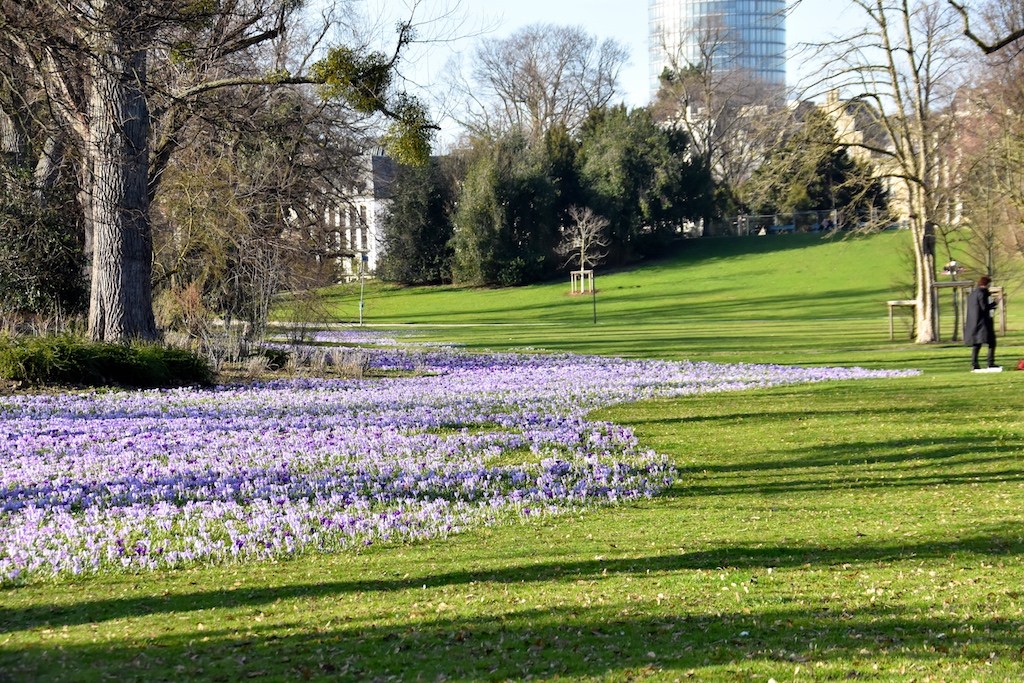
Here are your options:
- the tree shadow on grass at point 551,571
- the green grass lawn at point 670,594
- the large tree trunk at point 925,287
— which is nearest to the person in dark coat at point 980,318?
the green grass lawn at point 670,594

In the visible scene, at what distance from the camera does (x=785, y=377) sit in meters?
19.8

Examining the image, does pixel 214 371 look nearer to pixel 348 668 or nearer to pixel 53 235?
pixel 53 235

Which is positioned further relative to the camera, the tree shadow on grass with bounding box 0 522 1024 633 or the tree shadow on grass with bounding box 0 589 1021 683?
the tree shadow on grass with bounding box 0 522 1024 633

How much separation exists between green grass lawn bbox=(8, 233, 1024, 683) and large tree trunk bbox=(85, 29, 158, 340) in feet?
34.8

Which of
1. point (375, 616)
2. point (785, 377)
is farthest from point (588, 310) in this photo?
point (375, 616)

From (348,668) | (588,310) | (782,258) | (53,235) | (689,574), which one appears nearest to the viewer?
(348,668)

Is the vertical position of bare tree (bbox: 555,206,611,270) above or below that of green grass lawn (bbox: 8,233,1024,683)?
above

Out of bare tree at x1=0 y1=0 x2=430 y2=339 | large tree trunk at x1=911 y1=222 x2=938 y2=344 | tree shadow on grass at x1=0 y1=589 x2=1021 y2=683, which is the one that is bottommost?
tree shadow on grass at x1=0 y1=589 x2=1021 y2=683

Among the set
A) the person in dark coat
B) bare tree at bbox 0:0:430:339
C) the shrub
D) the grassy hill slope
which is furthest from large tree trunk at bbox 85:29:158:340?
the person in dark coat

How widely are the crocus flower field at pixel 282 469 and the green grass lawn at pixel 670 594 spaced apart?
19.8 inches

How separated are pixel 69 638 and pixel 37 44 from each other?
7.07 m

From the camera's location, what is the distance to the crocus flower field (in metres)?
7.48

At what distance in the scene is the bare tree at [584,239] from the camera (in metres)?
66.0

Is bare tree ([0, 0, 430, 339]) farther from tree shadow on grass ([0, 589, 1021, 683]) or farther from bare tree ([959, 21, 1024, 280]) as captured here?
bare tree ([959, 21, 1024, 280])
